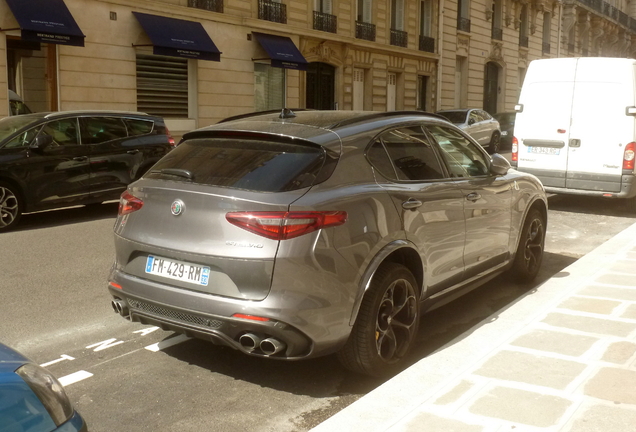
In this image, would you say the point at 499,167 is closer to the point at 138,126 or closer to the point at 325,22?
the point at 138,126

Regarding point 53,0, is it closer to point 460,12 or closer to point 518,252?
point 518,252

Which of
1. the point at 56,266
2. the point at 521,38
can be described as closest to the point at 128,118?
the point at 56,266

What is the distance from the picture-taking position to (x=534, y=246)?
276 inches

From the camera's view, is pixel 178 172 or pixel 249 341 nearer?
pixel 249 341

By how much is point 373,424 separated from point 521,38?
140 ft

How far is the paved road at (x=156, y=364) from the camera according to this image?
404 cm

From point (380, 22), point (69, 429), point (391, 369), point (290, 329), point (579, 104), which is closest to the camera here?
point (69, 429)

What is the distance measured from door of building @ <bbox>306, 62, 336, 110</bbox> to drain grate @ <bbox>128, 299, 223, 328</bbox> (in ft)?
74.1

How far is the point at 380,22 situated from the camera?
99.1ft

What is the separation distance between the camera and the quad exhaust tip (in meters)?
4.02

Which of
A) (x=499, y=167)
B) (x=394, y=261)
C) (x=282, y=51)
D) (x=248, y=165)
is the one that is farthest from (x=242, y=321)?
(x=282, y=51)

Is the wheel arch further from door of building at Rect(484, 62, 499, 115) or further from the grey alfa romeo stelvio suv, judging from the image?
door of building at Rect(484, 62, 499, 115)

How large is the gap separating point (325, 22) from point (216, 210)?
2364 centimetres

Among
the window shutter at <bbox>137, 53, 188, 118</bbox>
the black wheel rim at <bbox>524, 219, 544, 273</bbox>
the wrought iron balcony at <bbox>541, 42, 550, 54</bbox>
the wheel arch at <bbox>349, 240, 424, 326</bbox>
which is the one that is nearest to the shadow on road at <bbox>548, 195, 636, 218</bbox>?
the black wheel rim at <bbox>524, 219, 544, 273</bbox>
